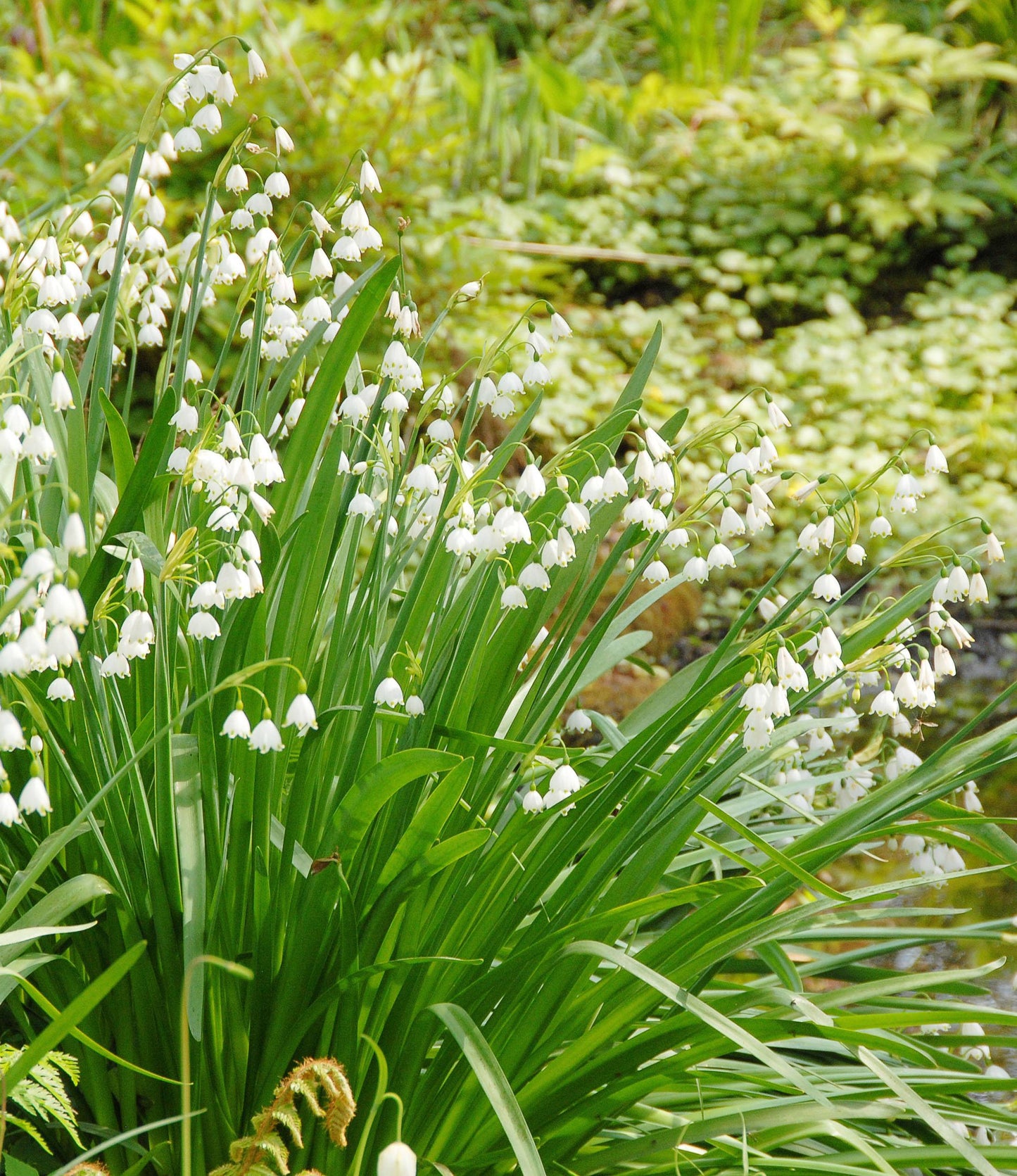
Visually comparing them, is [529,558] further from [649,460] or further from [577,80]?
[577,80]

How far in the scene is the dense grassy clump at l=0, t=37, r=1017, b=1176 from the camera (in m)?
1.48

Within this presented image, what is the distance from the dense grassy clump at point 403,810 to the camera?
148 centimetres

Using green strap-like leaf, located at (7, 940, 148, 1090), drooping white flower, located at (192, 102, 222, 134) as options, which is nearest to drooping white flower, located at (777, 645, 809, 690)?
green strap-like leaf, located at (7, 940, 148, 1090)

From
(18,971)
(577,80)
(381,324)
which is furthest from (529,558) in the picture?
(577,80)

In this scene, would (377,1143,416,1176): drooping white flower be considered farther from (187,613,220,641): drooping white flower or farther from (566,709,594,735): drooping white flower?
(566,709,594,735): drooping white flower

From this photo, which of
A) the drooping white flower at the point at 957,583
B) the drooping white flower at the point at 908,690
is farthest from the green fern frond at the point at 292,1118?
the drooping white flower at the point at 957,583

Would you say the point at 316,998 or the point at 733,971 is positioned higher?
the point at 316,998

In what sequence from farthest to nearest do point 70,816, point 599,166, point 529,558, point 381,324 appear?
1. point 599,166
2. point 381,324
3. point 529,558
4. point 70,816

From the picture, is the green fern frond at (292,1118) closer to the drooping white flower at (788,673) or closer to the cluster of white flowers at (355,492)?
the cluster of white flowers at (355,492)

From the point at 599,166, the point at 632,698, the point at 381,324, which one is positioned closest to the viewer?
the point at 632,698

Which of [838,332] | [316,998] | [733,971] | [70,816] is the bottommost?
[838,332]

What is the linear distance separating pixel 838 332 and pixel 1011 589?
2.03 m

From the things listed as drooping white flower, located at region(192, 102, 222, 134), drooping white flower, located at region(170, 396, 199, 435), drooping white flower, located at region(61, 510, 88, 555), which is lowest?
drooping white flower, located at region(170, 396, 199, 435)

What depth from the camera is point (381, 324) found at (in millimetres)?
4711
